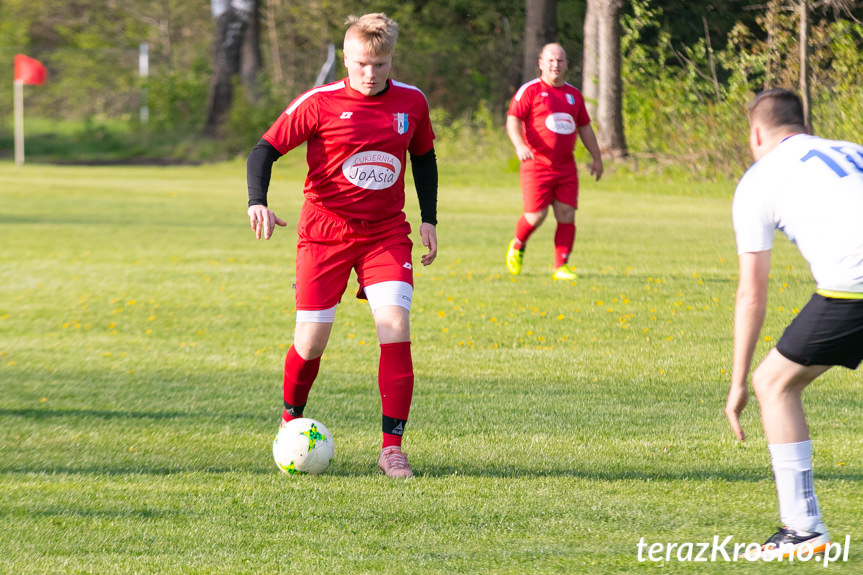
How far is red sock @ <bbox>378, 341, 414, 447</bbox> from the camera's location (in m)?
5.16

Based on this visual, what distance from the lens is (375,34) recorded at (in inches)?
192

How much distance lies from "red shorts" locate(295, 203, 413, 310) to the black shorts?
213 cm

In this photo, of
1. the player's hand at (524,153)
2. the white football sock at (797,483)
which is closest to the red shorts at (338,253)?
the white football sock at (797,483)

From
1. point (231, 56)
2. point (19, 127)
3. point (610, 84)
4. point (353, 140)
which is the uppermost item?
point (231, 56)

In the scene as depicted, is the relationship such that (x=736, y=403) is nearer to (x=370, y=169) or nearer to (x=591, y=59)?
(x=370, y=169)

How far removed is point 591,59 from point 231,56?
1527 centimetres

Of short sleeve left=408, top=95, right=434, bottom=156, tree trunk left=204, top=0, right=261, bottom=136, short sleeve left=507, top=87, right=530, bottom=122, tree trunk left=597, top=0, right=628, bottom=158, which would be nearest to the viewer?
short sleeve left=408, top=95, right=434, bottom=156

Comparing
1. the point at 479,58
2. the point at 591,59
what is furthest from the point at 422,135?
the point at 479,58

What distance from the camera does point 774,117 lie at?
12.1ft

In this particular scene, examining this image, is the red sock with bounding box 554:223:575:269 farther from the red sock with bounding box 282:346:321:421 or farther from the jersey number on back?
the jersey number on back

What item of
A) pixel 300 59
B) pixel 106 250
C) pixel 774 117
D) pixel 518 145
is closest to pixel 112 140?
pixel 300 59

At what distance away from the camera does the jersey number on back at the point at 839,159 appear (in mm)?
3547

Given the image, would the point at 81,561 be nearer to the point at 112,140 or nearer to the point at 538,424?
the point at 538,424

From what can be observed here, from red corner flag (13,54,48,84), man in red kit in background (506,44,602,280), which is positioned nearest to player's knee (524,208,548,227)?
man in red kit in background (506,44,602,280)
